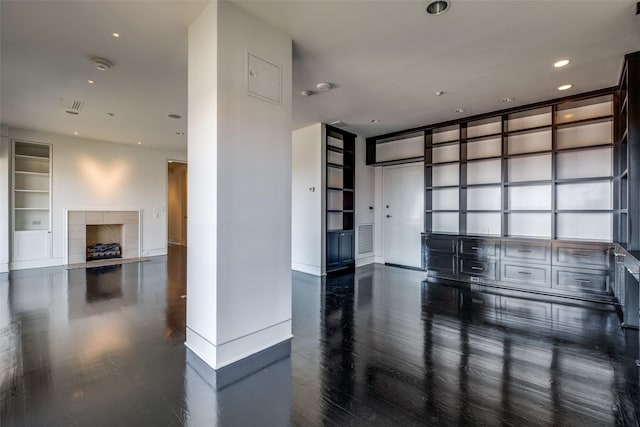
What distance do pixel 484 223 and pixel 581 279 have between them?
1529 mm

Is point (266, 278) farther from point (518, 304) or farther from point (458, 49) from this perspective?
point (518, 304)

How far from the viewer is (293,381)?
2053mm

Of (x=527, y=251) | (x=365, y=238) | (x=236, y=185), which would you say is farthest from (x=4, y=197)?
(x=527, y=251)

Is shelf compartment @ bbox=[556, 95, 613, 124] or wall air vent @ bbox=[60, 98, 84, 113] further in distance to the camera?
wall air vent @ bbox=[60, 98, 84, 113]

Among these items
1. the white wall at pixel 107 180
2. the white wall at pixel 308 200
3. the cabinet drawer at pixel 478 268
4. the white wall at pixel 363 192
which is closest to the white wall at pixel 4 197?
the white wall at pixel 107 180

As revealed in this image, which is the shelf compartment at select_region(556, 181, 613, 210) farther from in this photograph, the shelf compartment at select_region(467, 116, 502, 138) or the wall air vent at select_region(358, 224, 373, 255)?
the wall air vent at select_region(358, 224, 373, 255)

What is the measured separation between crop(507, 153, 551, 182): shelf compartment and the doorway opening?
9144 millimetres

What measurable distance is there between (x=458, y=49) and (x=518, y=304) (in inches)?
120

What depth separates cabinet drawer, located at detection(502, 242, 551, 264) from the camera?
412 cm

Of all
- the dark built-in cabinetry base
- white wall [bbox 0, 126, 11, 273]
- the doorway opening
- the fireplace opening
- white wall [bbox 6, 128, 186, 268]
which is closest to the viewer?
the dark built-in cabinetry base

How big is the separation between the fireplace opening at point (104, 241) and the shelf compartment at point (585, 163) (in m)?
8.71

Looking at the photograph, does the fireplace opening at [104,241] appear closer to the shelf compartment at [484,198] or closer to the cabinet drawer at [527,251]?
the shelf compartment at [484,198]

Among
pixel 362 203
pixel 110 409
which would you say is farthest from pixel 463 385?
pixel 362 203

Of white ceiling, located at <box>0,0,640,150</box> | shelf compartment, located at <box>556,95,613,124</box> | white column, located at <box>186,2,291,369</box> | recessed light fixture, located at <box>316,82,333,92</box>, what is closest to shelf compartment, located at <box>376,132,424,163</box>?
white ceiling, located at <box>0,0,640,150</box>
